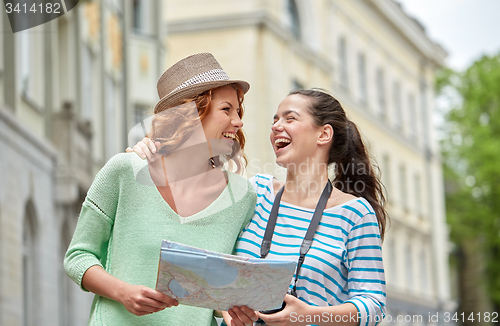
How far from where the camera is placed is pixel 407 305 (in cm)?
3153

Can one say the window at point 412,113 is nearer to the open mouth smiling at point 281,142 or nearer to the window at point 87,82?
the window at point 87,82

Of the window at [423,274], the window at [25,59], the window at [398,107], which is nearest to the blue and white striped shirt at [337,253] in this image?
the window at [25,59]

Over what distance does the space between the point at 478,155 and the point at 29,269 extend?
21.7 meters

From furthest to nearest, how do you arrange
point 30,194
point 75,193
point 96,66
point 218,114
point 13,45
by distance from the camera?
point 96,66
point 75,193
point 30,194
point 13,45
point 218,114

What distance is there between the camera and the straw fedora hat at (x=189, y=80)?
9.60ft

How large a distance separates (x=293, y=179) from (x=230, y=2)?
1976cm

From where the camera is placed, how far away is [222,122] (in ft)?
9.62

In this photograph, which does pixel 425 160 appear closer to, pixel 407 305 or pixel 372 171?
pixel 407 305

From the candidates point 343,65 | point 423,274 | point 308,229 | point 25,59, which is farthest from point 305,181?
point 423,274

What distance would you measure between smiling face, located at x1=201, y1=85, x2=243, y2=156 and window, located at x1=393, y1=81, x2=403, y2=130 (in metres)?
32.0

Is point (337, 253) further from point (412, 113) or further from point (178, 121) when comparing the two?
point (412, 113)

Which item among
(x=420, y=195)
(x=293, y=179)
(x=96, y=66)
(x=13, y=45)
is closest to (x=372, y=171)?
(x=293, y=179)

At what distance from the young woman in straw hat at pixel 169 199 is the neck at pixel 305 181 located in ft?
0.97

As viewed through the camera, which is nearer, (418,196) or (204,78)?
(204,78)
